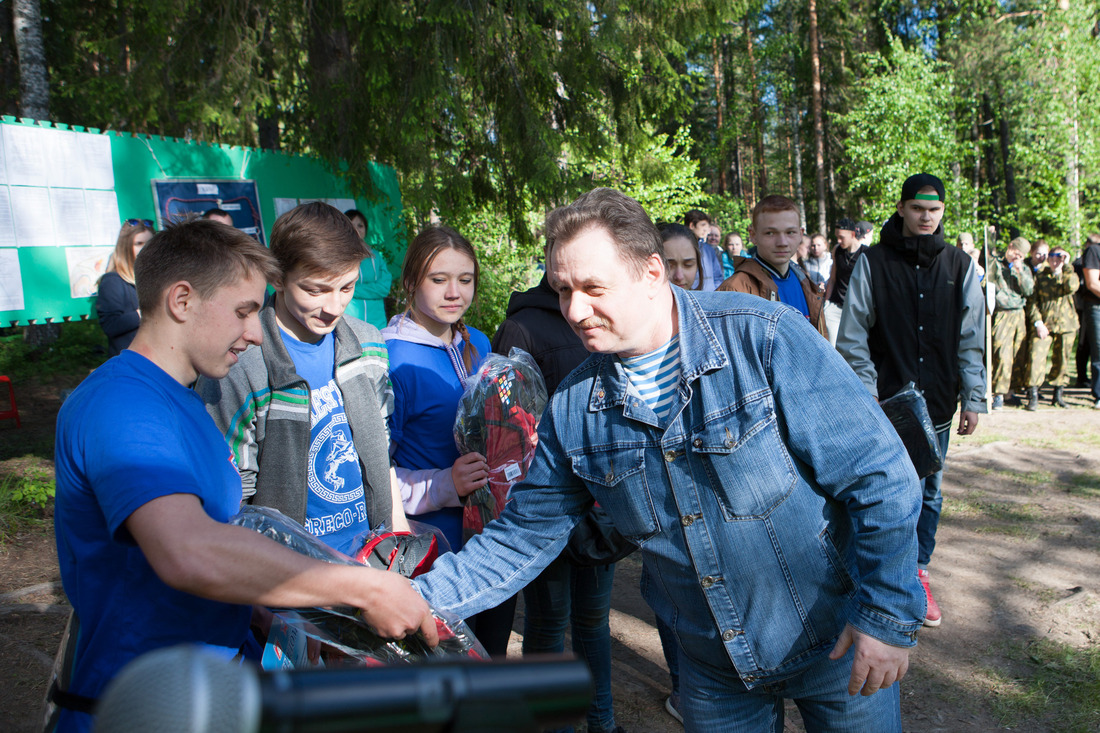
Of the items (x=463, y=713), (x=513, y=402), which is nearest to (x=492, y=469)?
(x=513, y=402)

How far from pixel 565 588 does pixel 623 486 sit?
4.17 ft

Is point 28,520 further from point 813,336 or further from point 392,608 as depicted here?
point 813,336

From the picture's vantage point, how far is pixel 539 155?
23.3 feet

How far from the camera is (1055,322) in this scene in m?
10.3

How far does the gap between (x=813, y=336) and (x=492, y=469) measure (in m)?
1.34

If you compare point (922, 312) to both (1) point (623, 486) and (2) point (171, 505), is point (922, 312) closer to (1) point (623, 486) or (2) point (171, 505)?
(1) point (623, 486)

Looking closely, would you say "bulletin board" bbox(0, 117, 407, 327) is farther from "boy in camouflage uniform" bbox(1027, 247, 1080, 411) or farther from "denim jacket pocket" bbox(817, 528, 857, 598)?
"boy in camouflage uniform" bbox(1027, 247, 1080, 411)

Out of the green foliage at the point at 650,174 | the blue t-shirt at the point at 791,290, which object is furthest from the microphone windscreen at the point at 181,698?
the green foliage at the point at 650,174

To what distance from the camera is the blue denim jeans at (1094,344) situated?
31.8 ft

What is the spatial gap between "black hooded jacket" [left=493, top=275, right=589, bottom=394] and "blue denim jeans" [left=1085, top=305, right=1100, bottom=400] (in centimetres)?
923

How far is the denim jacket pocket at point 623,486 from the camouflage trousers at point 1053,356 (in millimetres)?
9930

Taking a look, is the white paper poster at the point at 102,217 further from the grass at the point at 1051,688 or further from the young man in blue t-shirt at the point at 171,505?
the grass at the point at 1051,688

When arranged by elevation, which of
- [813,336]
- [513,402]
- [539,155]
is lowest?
[513,402]

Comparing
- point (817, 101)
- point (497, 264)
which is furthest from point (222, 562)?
point (817, 101)
